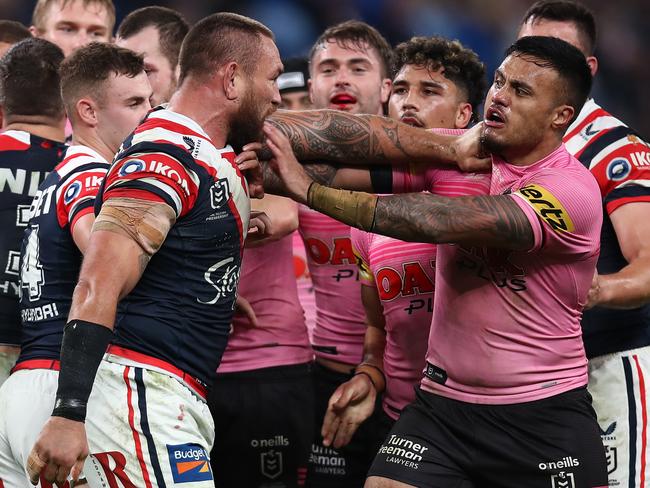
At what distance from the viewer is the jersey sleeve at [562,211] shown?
10.9 feet

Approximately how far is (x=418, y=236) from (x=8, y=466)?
181cm

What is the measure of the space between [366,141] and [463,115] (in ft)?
4.13

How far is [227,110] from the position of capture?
11.0ft

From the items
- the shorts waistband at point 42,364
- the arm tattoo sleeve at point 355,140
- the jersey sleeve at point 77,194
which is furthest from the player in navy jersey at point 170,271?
the shorts waistband at point 42,364

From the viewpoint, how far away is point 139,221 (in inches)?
115

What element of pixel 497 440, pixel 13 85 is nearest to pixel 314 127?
pixel 497 440

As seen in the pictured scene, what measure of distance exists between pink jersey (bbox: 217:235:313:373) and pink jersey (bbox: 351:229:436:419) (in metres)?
0.58

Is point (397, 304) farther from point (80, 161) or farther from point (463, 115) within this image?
point (80, 161)

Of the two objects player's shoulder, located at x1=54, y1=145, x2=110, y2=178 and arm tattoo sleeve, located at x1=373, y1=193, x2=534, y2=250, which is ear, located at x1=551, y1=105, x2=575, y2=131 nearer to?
arm tattoo sleeve, located at x1=373, y1=193, x2=534, y2=250

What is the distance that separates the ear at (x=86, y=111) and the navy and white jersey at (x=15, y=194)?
0.30 meters

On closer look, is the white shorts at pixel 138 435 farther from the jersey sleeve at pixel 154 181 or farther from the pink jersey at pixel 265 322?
the pink jersey at pixel 265 322

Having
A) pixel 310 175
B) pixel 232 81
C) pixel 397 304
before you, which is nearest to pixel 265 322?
pixel 397 304

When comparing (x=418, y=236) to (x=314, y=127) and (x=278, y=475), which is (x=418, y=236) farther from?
(x=278, y=475)

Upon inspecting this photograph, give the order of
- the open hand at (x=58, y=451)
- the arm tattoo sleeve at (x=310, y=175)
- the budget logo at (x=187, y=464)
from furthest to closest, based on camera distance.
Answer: the arm tattoo sleeve at (x=310, y=175) → the budget logo at (x=187, y=464) → the open hand at (x=58, y=451)
